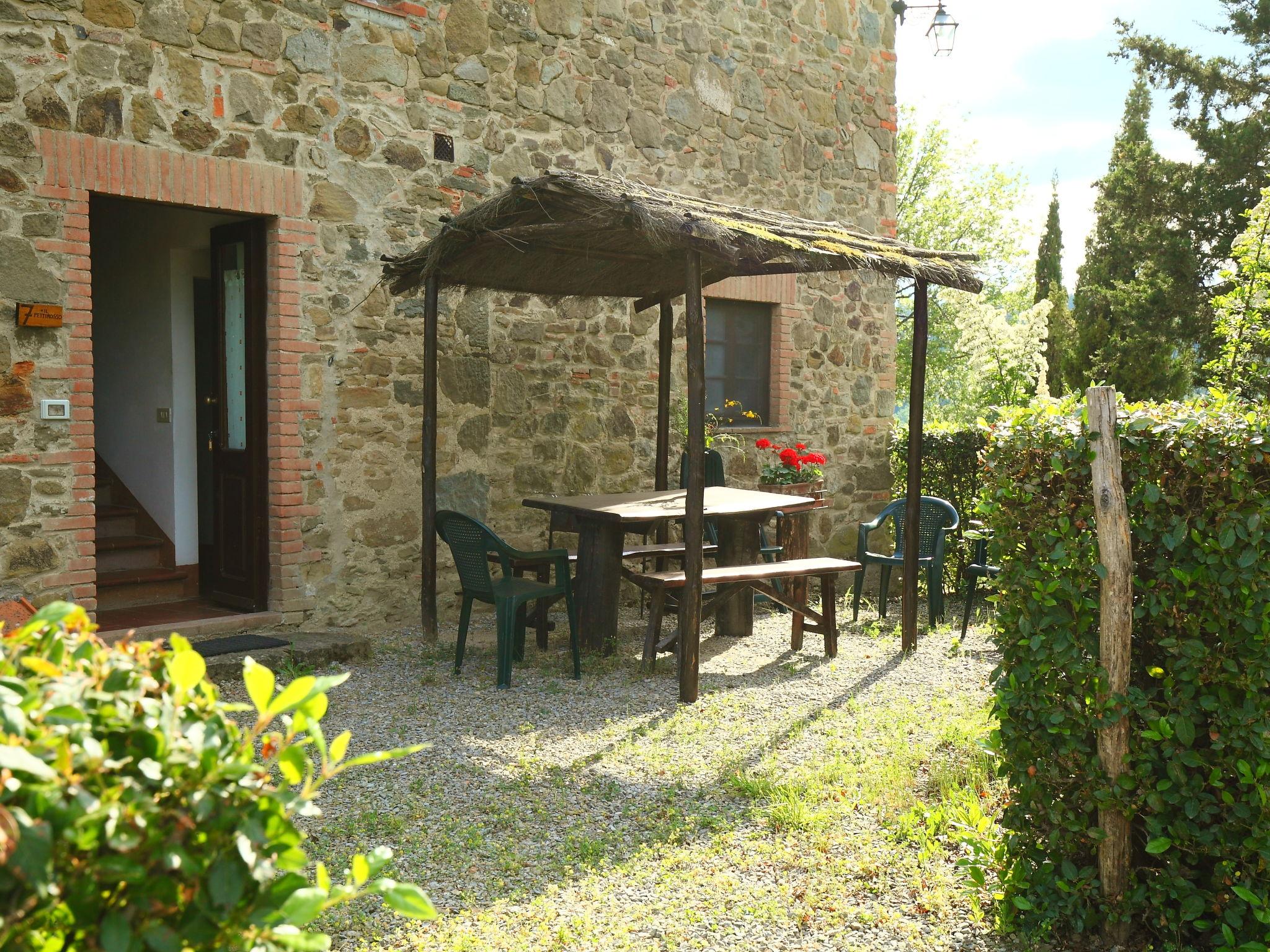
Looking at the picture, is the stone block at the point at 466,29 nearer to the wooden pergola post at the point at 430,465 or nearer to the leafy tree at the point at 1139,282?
the wooden pergola post at the point at 430,465

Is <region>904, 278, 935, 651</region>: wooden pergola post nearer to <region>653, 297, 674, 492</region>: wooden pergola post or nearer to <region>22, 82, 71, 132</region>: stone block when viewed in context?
<region>653, 297, 674, 492</region>: wooden pergola post

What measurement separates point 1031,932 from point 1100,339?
1786 centimetres

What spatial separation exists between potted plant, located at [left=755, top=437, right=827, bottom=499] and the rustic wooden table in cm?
181

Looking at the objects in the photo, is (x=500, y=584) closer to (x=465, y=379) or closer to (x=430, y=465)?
(x=430, y=465)

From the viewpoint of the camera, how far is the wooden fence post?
2.66m

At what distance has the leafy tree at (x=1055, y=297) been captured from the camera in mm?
19453

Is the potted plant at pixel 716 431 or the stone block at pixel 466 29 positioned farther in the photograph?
the potted plant at pixel 716 431

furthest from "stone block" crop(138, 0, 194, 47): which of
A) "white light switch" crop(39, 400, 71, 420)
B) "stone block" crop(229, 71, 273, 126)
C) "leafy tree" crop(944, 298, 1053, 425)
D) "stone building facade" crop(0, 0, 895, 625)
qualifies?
"leafy tree" crop(944, 298, 1053, 425)

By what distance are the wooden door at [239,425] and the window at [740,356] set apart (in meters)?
3.91

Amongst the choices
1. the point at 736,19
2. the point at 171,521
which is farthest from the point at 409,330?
the point at 736,19

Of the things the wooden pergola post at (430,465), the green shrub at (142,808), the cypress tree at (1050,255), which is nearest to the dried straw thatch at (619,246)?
the wooden pergola post at (430,465)

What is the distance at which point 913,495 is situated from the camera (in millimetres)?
6562

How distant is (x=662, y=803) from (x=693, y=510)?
1727 millimetres

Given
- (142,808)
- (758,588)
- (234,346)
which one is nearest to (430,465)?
(234,346)
